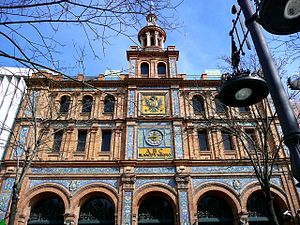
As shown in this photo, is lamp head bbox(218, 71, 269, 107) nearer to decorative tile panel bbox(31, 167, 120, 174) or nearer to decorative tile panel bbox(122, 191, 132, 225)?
decorative tile panel bbox(122, 191, 132, 225)

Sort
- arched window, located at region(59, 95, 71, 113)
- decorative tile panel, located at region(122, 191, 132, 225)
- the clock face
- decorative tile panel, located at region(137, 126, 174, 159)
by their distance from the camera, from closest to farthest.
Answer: decorative tile panel, located at region(122, 191, 132, 225) < decorative tile panel, located at region(137, 126, 174, 159) < the clock face < arched window, located at region(59, 95, 71, 113)

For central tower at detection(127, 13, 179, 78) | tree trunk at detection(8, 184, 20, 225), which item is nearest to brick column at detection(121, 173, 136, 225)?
tree trunk at detection(8, 184, 20, 225)

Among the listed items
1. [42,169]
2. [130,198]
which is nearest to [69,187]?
[42,169]

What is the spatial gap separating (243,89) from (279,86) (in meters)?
1.04

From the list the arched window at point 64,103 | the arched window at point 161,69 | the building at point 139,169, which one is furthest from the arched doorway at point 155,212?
the arched window at point 161,69

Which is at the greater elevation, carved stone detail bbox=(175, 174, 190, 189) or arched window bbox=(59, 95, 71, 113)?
arched window bbox=(59, 95, 71, 113)

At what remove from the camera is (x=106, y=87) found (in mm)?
17656

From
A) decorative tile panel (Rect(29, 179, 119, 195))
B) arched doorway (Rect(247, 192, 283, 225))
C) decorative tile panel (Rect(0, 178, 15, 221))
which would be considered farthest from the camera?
decorative tile panel (Rect(29, 179, 119, 195))

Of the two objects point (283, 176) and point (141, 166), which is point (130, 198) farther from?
point (283, 176)

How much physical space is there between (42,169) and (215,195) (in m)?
9.11

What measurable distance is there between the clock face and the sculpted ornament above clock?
136cm

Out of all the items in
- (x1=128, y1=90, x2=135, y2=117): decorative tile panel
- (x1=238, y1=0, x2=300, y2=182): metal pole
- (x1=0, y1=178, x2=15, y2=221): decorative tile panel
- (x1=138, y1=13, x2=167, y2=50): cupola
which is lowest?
(x1=238, y1=0, x2=300, y2=182): metal pole

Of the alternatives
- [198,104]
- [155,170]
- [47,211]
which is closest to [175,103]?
[198,104]

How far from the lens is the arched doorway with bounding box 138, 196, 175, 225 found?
13.2 m
